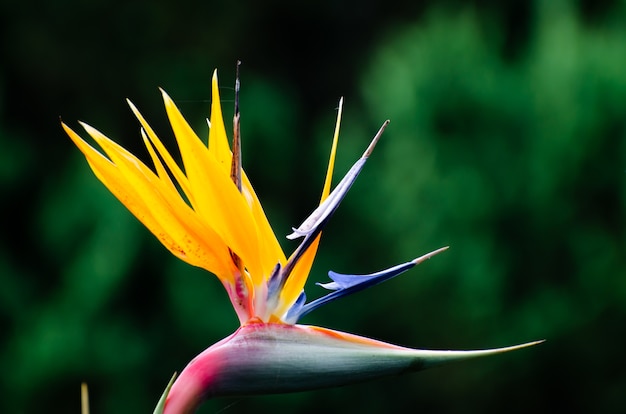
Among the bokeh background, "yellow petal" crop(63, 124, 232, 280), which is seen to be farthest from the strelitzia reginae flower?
the bokeh background

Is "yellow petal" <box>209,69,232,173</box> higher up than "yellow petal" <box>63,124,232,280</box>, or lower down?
higher up

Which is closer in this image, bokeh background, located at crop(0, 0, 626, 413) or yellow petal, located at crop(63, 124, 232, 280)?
yellow petal, located at crop(63, 124, 232, 280)

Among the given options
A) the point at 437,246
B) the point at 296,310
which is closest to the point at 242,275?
the point at 296,310

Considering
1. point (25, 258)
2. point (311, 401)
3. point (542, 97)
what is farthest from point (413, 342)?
point (25, 258)

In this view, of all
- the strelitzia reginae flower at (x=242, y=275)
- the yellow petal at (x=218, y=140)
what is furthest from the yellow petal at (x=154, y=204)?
the yellow petal at (x=218, y=140)

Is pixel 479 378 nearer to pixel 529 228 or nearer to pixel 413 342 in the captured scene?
pixel 413 342

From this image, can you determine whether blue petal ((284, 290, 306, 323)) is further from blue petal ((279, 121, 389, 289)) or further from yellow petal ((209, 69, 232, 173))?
yellow petal ((209, 69, 232, 173))

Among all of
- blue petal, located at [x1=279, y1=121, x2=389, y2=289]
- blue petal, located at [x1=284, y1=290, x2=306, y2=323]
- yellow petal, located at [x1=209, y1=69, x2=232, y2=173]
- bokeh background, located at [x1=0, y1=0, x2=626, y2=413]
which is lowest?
blue petal, located at [x1=284, y1=290, x2=306, y2=323]

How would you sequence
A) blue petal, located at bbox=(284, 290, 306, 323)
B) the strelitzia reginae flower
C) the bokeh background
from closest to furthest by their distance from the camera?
the strelitzia reginae flower → blue petal, located at bbox=(284, 290, 306, 323) → the bokeh background
